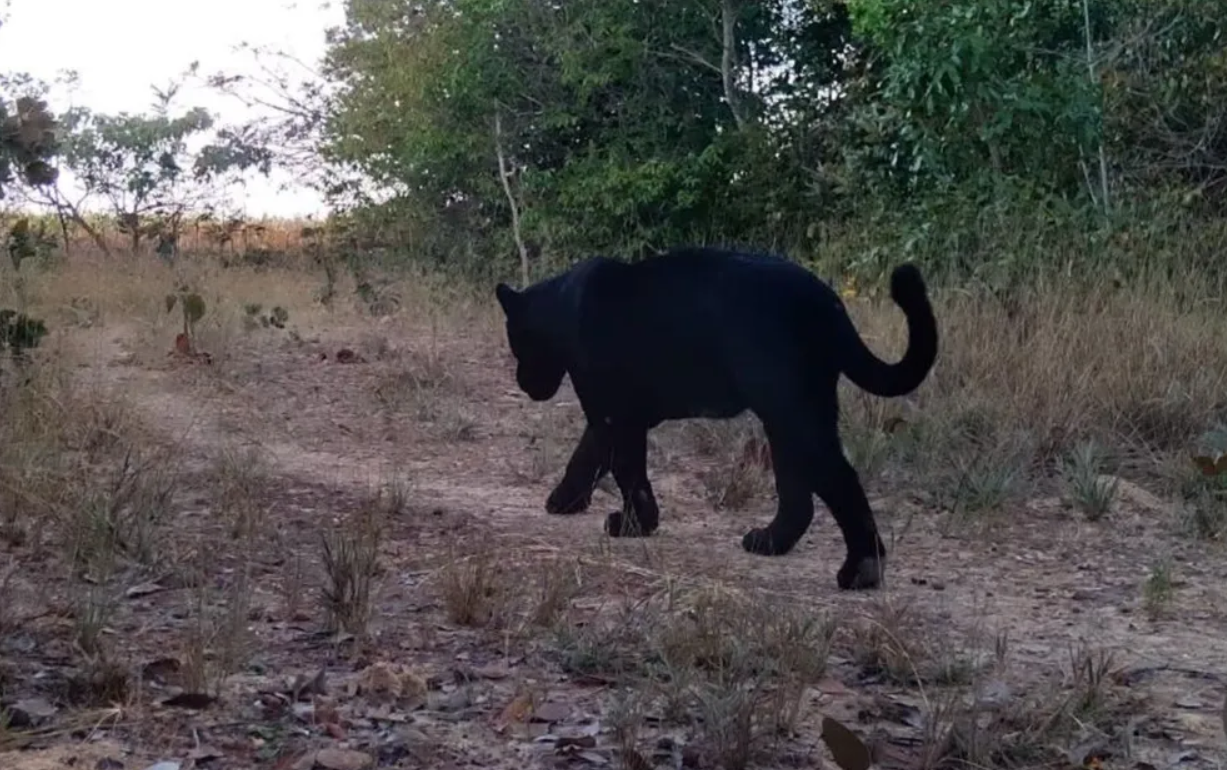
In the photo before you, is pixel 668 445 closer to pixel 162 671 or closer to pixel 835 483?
pixel 835 483

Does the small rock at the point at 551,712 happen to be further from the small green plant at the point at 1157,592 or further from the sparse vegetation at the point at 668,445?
the small green plant at the point at 1157,592

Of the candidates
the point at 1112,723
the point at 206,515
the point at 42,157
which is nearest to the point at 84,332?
the point at 42,157

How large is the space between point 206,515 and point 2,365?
6.36 ft

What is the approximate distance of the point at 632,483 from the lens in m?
5.45

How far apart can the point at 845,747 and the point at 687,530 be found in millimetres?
3044

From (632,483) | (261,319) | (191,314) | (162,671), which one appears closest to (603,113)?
(261,319)

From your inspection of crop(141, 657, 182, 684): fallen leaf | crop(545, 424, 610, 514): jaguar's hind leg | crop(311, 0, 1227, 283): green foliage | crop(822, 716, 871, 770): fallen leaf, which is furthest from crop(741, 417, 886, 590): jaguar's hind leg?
crop(311, 0, 1227, 283): green foliage

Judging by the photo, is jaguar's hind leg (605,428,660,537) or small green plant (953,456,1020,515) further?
small green plant (953,456,1020,515)

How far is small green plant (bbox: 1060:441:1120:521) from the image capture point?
19.5 ft

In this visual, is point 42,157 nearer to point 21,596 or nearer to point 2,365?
point 2,365

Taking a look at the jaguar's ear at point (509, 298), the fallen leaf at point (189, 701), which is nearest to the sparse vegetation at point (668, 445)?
the fallen leaf at point (189, 701)

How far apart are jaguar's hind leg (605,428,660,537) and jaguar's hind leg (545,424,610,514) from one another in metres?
0.19

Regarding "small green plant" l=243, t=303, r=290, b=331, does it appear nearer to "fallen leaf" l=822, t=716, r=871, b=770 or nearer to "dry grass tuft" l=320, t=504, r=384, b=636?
"dry grass tuft" l=320, t=504, r=384, b=636

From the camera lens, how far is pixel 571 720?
127 inches
